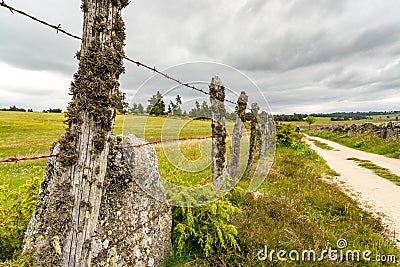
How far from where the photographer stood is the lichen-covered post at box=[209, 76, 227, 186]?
5.62 meters

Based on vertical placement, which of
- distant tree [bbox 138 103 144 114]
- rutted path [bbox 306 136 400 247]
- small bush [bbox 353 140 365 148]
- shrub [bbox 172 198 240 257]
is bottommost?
rutted path [bbox 306 136 400 247]

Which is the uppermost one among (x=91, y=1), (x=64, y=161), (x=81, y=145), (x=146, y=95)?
(x=91, y=1)

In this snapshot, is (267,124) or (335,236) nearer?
(335,236)

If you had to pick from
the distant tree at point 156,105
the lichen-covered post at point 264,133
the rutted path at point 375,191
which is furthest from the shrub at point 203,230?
the lichen-covered post at point 264,133

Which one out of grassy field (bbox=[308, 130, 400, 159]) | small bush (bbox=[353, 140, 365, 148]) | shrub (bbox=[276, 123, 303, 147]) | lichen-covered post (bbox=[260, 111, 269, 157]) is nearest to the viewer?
lichen-covered post (bbox=[260, 111, 269, 157])

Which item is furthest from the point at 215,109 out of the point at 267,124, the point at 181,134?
the point at 267,124

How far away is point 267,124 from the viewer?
1217cm

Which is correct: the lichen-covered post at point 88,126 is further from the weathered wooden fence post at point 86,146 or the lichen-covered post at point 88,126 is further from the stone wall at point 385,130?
the stone wall at point 385,130

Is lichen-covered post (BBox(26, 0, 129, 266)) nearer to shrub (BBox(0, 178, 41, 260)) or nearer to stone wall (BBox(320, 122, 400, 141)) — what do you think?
shrub (BBox(0, 178, 41, 260))

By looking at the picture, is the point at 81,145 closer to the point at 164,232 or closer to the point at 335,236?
the point at 164,232

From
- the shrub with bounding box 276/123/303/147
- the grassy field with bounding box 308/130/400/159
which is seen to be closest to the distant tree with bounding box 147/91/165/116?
the grassy field with bounding box 308/130/400/159

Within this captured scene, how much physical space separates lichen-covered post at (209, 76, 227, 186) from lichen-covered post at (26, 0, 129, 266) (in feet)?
10.4

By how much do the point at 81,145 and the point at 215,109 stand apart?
353 centimetres

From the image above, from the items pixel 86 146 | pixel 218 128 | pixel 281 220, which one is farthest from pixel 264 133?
pixel 86 146
